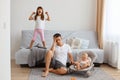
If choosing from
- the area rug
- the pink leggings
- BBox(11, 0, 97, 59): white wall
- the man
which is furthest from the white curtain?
the pink leggings

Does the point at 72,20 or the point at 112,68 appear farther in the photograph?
the point at 72,20

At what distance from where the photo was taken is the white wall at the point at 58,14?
534 centimetres

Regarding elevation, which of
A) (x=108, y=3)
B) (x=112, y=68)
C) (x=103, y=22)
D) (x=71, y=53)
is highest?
(x=108, y=3)

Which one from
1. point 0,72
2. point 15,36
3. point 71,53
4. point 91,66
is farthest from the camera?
point 15,36

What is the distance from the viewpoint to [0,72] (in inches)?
95.6

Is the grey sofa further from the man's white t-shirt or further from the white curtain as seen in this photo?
the man's white t-shirt

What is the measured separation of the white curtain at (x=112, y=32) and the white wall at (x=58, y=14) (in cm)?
49

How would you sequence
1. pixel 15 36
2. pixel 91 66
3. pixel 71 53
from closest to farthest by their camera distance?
pixel 91 66 < pixel 71 53 < pixel 15 36

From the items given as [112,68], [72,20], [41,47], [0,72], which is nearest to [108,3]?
[72,20]

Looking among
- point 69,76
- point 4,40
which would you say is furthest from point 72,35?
point 4,40

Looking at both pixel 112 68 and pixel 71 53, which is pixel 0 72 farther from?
pixel 112 68

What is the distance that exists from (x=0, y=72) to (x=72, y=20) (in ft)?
10.9

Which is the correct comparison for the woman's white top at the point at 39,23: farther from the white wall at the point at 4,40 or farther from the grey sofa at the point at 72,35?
the white wall at the point at 4,40

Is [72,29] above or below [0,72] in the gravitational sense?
above
